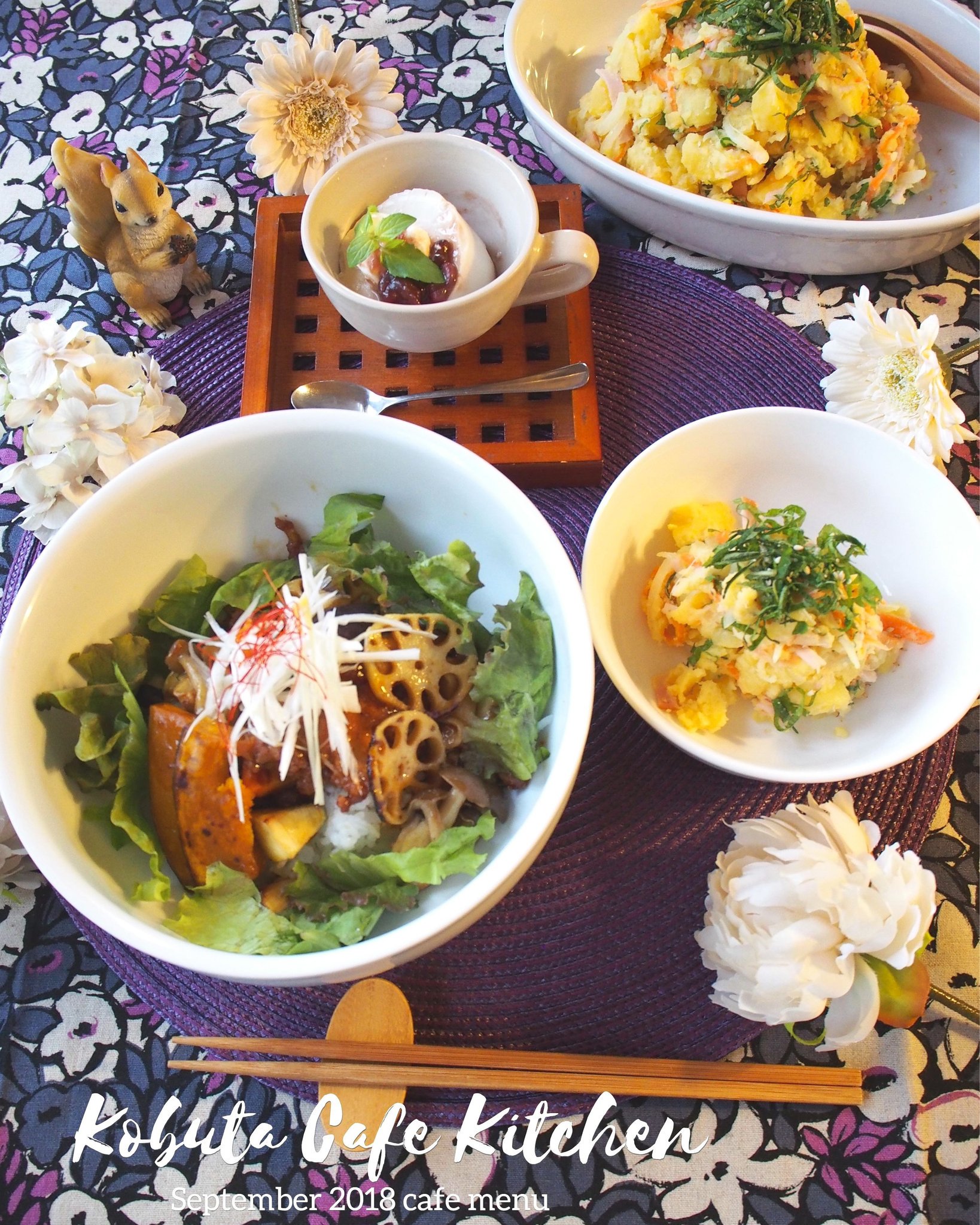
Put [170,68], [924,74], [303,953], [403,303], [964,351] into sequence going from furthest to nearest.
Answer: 1. [170,68]
2. [924,74]
3. [964,351]
4. [403,303]
5. [303,953]

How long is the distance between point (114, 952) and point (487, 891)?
662 millimetres

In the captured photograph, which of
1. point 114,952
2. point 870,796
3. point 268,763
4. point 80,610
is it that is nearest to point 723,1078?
point 870,796

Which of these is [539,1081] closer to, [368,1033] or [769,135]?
[368,1033]

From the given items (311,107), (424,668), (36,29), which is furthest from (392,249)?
(36,29)

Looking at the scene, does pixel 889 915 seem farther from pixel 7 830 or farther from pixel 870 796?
pixel 7 830

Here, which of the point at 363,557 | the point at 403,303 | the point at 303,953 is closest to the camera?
the point at 303,953

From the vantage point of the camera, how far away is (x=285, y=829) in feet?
3.58

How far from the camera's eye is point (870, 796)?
1.35 metres

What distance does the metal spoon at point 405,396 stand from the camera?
150 centimetres

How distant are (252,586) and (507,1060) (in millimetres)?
740

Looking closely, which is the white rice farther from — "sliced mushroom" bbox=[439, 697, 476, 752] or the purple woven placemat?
the purple woven placemat

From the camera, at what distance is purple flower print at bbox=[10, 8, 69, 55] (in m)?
2.03

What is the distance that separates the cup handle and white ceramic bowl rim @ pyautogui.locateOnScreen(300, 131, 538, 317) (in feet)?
0.15

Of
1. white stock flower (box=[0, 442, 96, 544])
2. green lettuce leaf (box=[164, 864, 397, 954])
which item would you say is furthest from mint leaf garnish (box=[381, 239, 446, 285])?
green lettuce leaf (box=[164, 864, 397, 954])
